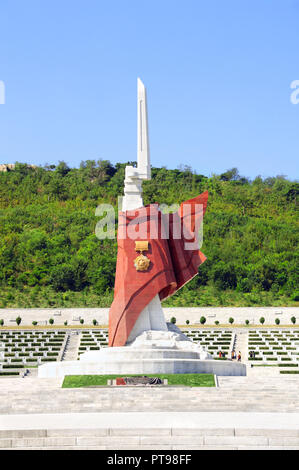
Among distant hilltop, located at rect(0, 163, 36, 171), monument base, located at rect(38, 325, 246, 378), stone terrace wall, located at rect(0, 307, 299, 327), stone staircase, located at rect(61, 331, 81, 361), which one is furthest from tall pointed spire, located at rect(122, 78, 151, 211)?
distant hilltop, located at rect(0, 163, 36, 171)

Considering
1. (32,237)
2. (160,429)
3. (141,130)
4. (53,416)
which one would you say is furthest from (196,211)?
(32,237)

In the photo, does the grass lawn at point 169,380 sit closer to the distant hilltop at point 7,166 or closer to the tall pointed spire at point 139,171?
the tall pointed spire at point 139,171

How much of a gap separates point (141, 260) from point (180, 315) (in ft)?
42.1

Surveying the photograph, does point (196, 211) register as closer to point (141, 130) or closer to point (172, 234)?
point (172, 234)

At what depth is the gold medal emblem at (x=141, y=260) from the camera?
788 inches

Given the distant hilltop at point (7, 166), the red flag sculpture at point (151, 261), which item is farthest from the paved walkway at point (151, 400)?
the distant hilltop at point (7, 166)

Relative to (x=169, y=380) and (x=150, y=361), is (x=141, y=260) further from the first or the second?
(x=169, y=380)

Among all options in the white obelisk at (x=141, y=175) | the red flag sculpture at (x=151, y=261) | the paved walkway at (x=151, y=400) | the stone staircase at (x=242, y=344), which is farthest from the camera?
the stone staircase at (x=242, y=344)

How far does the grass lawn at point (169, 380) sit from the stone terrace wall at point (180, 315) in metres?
14.0

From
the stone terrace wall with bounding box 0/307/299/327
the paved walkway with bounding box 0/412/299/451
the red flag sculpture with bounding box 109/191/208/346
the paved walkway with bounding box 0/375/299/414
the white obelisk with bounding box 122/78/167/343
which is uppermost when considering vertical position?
the white obelisk with bounding box 122/78/167/343

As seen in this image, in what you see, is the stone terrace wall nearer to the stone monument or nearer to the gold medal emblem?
the stone monument

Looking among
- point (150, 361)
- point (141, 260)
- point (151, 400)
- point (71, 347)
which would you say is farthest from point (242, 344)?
point (151, 400)

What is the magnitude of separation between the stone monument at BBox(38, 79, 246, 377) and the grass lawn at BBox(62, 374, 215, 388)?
68 centimetres

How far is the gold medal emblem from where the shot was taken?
20.0m
